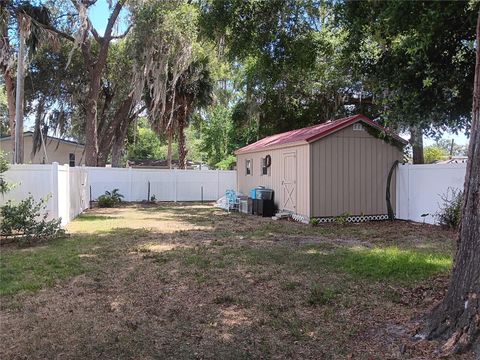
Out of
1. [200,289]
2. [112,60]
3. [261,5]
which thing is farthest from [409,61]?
[112,60]

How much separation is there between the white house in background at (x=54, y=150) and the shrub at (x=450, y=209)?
2196 centimetres

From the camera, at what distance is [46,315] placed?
4551mm

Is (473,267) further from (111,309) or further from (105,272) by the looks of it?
(105,272)

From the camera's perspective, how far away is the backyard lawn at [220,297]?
3789 mm

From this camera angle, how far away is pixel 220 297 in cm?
518

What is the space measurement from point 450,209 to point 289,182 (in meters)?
4.66

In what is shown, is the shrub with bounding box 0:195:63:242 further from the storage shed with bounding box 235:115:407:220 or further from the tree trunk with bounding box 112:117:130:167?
the tree trunk with bounding box 112:117:130:167

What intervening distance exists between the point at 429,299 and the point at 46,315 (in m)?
3.93

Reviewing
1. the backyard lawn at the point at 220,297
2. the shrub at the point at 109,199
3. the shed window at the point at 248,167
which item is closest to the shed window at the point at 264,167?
the shed window at the point at 248,167

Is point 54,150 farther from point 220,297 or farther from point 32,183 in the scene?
point 220,297

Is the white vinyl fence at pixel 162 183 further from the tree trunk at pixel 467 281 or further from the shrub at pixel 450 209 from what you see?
the tree trunk at pixel 467 281

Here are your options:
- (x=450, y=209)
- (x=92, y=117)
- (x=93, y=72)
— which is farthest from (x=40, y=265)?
(x=93, y=72)

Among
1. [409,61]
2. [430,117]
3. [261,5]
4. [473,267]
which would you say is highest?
[261,5]

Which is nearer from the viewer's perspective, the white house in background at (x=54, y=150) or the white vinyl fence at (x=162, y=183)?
the white vinyl fence at (x=162, y=183)
